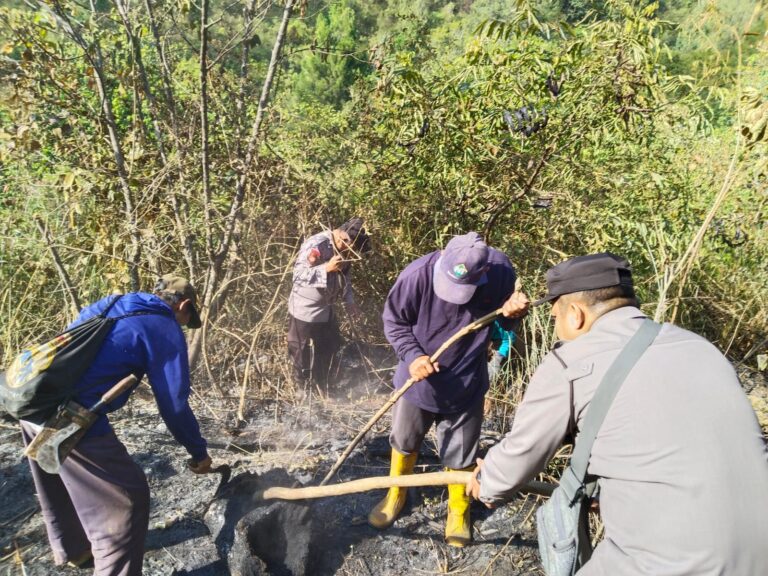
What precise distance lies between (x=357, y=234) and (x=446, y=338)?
1.56 meters

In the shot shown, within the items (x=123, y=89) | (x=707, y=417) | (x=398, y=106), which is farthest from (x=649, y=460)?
(x=123, y=89)

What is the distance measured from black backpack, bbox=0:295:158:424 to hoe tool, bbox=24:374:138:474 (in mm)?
41

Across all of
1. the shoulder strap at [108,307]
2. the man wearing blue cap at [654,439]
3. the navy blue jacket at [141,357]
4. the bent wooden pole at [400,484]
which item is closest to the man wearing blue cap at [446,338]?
the bent wooden pole at [400,484]

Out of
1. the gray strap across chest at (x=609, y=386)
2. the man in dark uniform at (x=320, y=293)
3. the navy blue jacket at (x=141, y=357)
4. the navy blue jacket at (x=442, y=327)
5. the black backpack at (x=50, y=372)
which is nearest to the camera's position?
the gray strap across chest at (x=609, y=386)

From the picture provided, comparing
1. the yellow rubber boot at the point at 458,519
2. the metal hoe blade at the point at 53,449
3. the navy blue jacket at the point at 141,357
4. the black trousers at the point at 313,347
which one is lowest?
the yellow rubber boot at the point at 458,519

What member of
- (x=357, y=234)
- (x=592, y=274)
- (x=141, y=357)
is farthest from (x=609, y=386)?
(x=357, y=234)

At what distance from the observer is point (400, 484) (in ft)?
7.19

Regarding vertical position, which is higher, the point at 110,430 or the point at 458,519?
the point at 110,430

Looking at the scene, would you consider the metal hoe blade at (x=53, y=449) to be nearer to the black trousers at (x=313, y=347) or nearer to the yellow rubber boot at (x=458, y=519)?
the yellow rubber boot at (x=458, y=519)

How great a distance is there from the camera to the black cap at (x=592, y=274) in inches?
61.6

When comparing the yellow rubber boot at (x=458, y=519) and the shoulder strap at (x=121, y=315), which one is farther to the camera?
the yellow rubber boot at (x=458, y=519)

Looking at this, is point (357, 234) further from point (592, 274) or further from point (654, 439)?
point (654, 439)

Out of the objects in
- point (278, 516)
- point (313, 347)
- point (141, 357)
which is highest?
point (141, 357)

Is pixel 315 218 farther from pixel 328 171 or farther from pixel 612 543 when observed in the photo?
pixel 612 543
